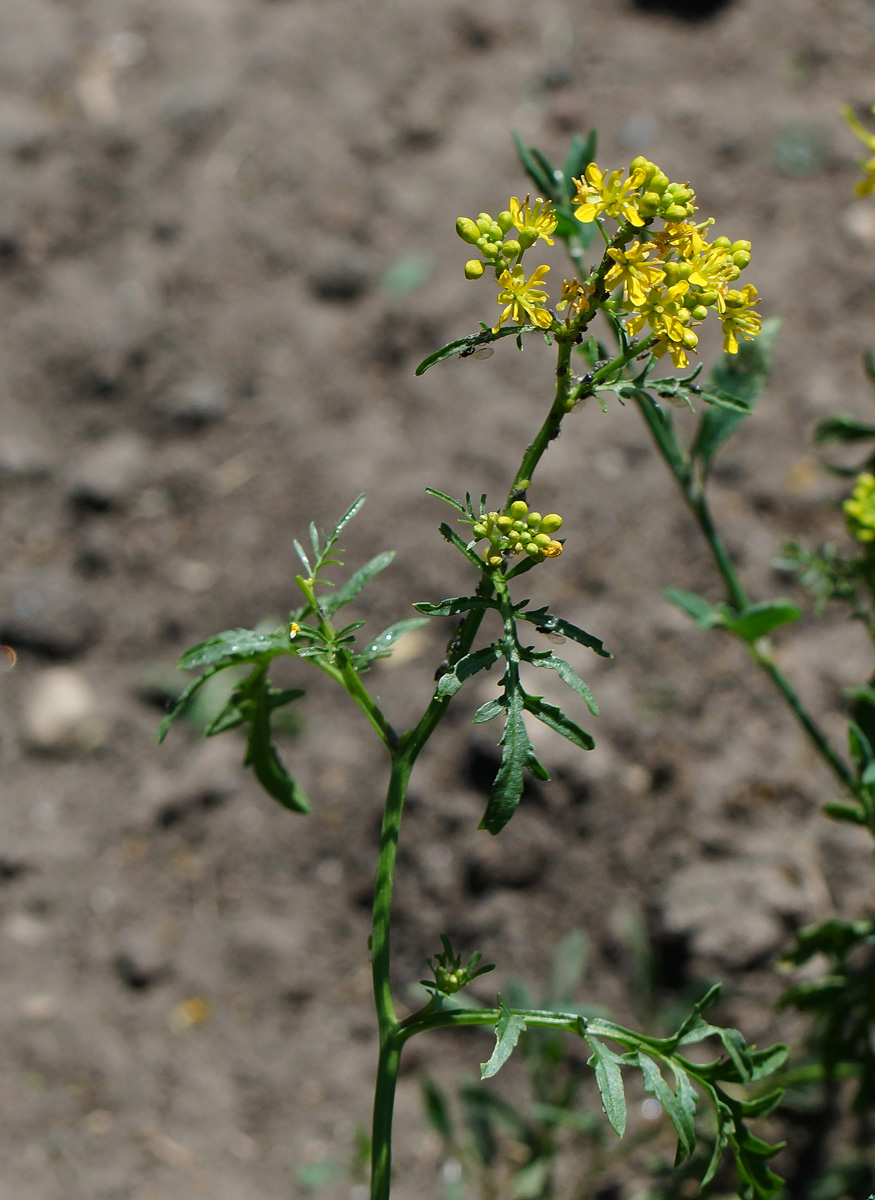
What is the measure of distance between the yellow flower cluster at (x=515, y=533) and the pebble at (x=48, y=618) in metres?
2.06

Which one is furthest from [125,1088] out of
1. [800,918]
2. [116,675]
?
[800,918]

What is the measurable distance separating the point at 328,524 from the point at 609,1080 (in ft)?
6.62

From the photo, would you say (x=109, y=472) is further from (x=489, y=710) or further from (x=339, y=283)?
(x=489, y=710)

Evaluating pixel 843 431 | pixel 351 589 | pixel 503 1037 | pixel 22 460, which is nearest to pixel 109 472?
pixel 22 460

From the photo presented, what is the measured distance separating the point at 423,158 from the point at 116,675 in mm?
1954

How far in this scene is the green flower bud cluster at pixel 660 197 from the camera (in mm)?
1284

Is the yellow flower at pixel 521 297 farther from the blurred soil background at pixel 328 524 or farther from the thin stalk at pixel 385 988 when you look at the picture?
the blurred soil background at pixel 328 524

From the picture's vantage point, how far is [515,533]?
1.36 meters

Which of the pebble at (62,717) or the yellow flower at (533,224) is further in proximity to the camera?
the pebble at (62,717)

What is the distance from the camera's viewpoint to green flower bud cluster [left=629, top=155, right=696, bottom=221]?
4.21 feet

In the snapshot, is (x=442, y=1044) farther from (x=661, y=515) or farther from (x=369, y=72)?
(x=369, y=72)

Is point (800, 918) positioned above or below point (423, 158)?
below

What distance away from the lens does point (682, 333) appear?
132 centimetres

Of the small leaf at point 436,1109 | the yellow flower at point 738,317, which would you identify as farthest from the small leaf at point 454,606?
the small leaf at point 436,1109
